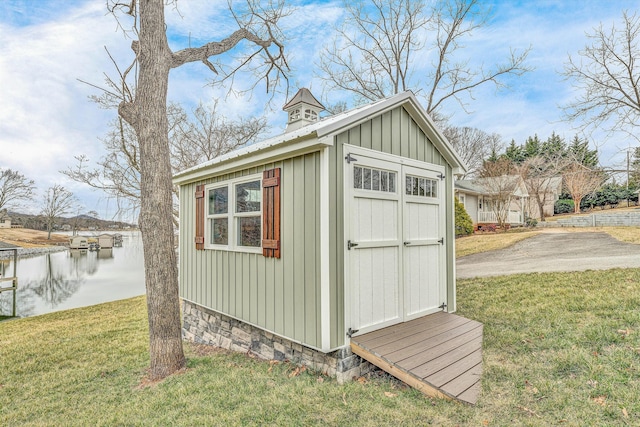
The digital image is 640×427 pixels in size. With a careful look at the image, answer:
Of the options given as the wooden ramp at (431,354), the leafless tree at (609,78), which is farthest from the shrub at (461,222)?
the wooden ramp at (431,354)

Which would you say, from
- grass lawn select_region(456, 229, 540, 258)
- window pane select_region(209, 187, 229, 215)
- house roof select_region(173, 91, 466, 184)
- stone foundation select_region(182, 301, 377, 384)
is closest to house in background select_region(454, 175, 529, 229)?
grass lawn select_region(456, 229, 540, 258)

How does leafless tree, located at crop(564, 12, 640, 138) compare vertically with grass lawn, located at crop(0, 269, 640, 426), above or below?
above

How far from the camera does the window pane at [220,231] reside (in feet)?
15.7

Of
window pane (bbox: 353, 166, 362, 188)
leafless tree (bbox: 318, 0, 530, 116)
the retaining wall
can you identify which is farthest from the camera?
the retaining wall

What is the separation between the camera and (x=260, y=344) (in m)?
4.23

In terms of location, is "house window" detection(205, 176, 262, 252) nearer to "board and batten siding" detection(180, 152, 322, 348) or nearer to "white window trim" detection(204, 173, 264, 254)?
"white window trim" detection(204, 173, 264, 254)

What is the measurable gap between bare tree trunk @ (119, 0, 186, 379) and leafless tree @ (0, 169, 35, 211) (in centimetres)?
2755

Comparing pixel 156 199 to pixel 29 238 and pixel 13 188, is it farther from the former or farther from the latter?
pixel 29 238

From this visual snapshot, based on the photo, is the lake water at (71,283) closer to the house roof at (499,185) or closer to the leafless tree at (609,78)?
the leafless tree at (609,78)

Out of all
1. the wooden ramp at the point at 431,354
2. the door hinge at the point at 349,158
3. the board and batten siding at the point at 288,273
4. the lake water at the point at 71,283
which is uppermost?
the door hinge at the point at 349,158

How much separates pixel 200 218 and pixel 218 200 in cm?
66

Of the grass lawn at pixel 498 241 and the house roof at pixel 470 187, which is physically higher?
the house roof at pixel 470 187

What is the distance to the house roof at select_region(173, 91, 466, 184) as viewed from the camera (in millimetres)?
3172

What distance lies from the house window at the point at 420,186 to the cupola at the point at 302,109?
2.23m
